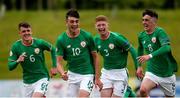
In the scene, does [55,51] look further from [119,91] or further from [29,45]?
[119,91]

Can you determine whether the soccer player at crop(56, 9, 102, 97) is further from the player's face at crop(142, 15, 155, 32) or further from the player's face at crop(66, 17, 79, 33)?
the player's face at crop(142, 15, 155, 32)

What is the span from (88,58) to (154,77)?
1.66m

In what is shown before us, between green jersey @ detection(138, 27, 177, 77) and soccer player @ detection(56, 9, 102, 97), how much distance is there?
1238mm

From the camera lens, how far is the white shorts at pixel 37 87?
14453 mm

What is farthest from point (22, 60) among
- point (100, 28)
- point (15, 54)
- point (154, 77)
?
point (154, 77)

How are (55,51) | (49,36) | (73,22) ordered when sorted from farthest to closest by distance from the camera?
(49,36), (55,51), (73,22)

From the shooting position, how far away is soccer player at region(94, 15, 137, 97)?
48.4ft

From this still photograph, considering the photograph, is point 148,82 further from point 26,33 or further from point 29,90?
point 26,33

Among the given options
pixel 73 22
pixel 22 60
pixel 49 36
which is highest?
pixel 73 22

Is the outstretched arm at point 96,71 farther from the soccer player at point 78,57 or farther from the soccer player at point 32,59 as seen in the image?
the soccer player at point 32,59

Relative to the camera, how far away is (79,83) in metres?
14.2

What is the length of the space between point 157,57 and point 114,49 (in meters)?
1.03

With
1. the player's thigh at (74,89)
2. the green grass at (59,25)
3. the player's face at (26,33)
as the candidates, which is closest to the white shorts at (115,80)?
the player's thigh at (74,89)

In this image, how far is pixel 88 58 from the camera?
46.6 feet
